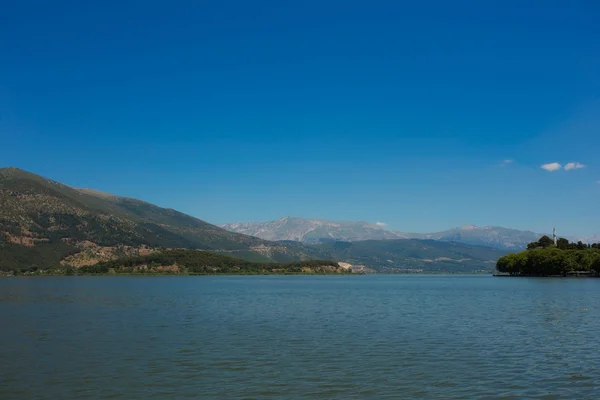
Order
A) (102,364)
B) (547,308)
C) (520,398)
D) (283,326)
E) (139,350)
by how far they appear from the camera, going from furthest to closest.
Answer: (547,308) → (283,326) → (139,350) → (102,364) → (520,398)

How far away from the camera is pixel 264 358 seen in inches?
1401

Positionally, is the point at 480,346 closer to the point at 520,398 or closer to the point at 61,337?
the point at 520,398

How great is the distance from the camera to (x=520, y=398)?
24.9m

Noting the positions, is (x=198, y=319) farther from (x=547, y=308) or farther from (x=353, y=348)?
(x=547, y=308)

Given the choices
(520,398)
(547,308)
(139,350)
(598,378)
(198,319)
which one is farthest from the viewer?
(547,308)

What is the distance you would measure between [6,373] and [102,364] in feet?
17.3

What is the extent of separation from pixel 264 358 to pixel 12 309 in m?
55.5

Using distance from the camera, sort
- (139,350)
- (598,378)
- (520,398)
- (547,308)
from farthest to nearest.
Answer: (547,308), (139,350), (598,378), (520,398)

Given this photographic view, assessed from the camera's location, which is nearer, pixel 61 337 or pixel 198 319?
pixel 61 337

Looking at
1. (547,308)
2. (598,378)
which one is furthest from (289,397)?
(547,308)

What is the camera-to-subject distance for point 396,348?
128 feet

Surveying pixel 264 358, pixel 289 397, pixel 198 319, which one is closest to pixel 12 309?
pixel 198 319

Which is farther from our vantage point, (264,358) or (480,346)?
(480,346)

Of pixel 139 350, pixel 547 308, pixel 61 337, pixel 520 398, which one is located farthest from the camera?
pixel 547 308
